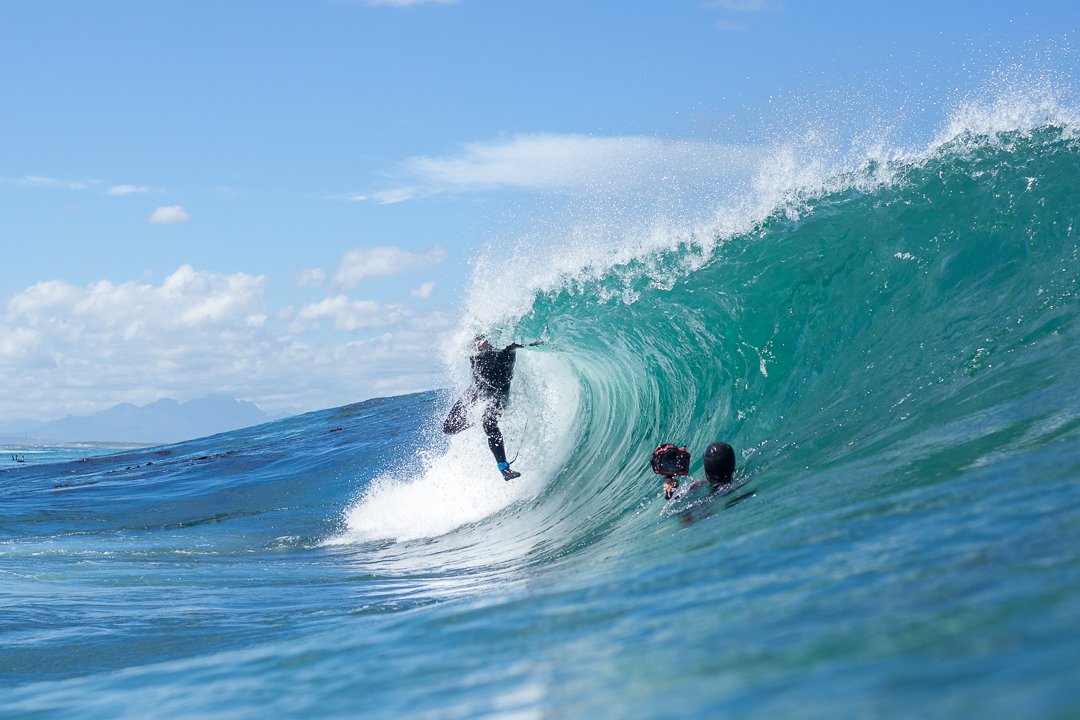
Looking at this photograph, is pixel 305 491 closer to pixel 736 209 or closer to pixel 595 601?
pixel 736 209

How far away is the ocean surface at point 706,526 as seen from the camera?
10.7ft

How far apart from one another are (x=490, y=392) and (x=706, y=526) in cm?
653

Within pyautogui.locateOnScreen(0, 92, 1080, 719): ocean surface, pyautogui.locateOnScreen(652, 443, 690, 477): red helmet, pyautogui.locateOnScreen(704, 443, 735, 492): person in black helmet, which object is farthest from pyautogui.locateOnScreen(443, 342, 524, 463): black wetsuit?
pyautogui.locateOnScreen(704, 443, 735, 492): person in black helmet

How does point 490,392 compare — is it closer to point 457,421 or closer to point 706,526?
point 457,421

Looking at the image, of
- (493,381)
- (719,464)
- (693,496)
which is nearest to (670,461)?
(693,496)

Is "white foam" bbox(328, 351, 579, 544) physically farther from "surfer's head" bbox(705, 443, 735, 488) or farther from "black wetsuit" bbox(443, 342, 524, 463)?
"surfer's head" bbox(705, 443, 735, 488)

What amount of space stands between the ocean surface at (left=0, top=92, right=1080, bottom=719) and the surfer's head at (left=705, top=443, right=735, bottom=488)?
367mm

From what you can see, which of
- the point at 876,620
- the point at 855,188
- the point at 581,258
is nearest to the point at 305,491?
the point at 581,258

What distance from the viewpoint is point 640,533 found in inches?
327

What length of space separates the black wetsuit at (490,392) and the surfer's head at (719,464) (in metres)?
4.56

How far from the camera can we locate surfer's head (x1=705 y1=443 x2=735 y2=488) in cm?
862

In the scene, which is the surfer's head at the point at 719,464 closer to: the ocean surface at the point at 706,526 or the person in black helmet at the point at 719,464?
the person in black helmet at the point at 719,464

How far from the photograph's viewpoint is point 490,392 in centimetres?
1331

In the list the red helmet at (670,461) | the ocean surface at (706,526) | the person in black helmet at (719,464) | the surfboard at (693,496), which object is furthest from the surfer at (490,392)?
the person in black helmet at (719,464)
